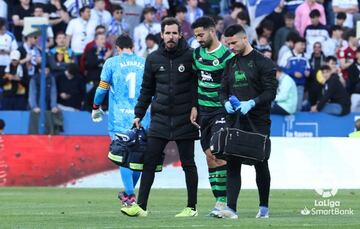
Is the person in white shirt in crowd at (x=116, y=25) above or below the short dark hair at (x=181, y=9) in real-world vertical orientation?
below

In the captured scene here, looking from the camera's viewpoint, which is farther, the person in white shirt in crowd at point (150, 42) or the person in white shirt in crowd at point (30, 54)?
the person in white shirt in crowd at point (150, 42)

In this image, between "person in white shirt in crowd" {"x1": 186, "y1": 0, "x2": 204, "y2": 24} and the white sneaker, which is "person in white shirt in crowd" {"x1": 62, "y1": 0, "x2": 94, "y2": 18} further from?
the white sneaker

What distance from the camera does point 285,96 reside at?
1051 inches

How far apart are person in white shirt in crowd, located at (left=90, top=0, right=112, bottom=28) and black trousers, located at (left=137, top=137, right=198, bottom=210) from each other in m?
14.1

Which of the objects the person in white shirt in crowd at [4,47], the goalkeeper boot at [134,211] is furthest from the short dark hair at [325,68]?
the goalkeeper boot at [134,211]

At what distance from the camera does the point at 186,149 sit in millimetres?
14453

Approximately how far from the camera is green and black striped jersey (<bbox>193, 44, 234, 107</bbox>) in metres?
14.3

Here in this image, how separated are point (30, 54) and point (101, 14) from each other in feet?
7.27

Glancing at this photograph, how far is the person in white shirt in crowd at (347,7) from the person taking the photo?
2964cm

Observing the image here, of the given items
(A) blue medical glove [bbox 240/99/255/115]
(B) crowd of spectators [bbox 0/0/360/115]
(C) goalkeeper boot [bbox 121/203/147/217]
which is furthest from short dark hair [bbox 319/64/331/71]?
(A) blue medical glove [bbox 240/99/255/115]

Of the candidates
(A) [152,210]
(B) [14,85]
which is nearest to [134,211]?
(A) [152,210]

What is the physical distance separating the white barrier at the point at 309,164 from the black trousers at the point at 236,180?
859 cm

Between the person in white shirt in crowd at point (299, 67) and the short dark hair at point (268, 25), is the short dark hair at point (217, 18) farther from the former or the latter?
the person in white shirt in crowd at point (299, 67)

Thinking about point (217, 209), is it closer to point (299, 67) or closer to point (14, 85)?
point (14, 85)
